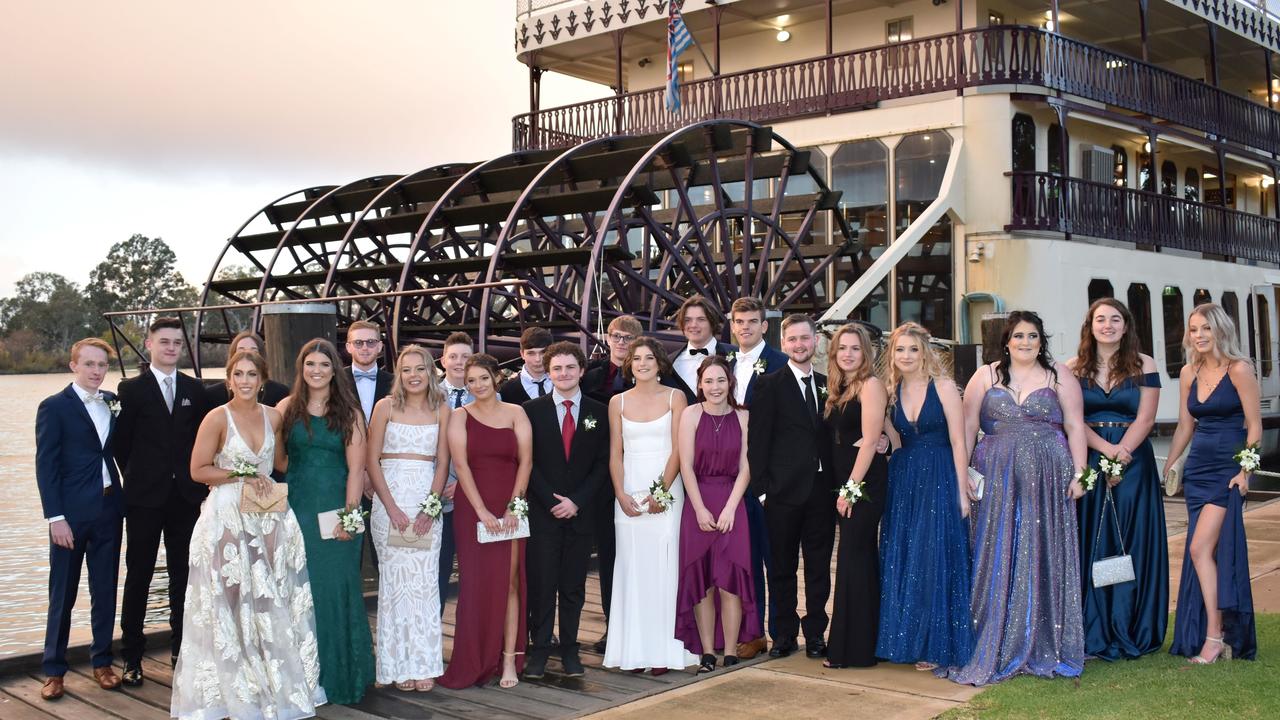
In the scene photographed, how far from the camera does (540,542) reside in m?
6.12

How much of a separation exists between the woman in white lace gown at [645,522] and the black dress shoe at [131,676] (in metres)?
2.29

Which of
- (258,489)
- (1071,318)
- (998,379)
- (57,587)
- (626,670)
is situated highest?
(1071,318)

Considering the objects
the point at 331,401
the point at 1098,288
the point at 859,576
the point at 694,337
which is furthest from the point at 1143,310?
the point at 331,401

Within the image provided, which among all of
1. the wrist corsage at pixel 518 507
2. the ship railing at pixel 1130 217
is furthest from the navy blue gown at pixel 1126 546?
the ship railing at pixel 1130 217

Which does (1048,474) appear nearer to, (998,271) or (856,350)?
(856,350)

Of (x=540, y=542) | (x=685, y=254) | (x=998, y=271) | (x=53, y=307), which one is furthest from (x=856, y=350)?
(x=53, y=307)

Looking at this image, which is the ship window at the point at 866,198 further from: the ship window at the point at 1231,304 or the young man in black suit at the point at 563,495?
the young man in black suit at the point at 563,495

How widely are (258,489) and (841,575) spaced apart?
2799 millimetres

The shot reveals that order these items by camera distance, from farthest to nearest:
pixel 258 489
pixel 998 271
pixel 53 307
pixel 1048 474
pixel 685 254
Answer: pixel 53 307 < pixel 998 271 < pixel 685 254 < pixel 1048 474 < pixel 258 489

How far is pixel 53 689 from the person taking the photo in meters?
5.65

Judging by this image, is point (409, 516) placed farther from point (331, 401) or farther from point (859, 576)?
point (859, 576)

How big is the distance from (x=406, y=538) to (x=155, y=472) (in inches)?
51.7

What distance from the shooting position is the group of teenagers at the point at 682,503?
5652 millimetres

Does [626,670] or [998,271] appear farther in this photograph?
[998,271]
